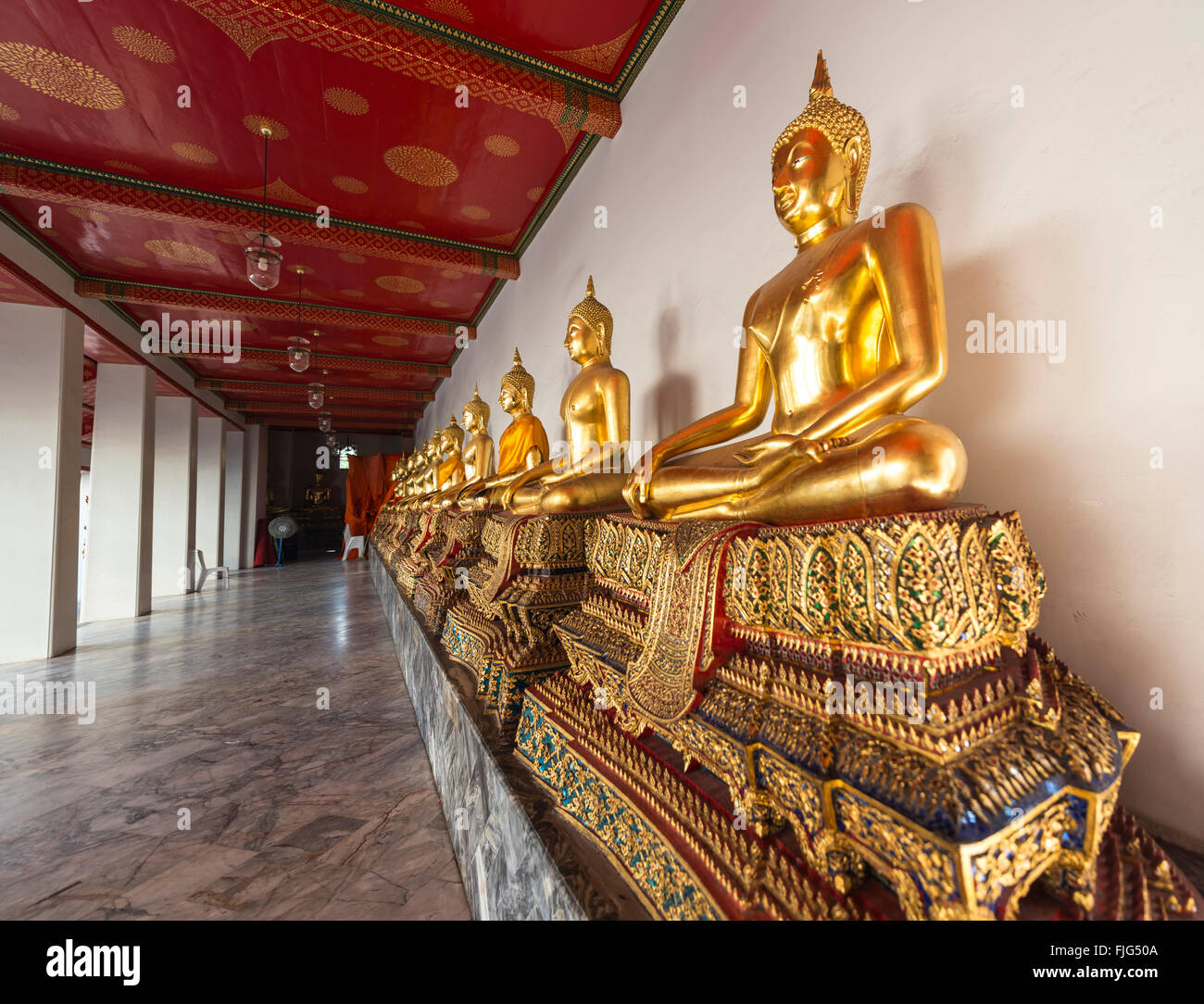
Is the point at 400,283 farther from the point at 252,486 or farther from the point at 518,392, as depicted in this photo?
the point at 252,486

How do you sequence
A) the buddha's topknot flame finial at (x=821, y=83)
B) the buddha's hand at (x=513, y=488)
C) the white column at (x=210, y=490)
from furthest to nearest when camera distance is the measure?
the white column at (x=210, y=490)
the buddha's hand at (x=513, y=488)
the buddha's topknot flame finial at (x=821, y=83)

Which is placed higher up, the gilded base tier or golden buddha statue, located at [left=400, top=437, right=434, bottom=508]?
golden buddha statue, located at [left=400, top=437, right=434, bottom=508]

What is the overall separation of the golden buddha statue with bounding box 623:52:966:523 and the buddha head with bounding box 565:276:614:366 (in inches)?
37.9

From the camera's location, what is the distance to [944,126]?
3.91 feet

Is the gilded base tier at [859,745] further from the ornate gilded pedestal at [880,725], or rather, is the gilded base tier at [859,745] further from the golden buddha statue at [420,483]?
the golden buddha statue at [420,483]

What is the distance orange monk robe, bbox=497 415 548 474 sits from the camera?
285cm

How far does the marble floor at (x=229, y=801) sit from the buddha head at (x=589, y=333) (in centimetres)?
173

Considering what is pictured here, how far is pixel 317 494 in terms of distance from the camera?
51.4ft

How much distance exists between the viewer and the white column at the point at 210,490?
931 centimetres

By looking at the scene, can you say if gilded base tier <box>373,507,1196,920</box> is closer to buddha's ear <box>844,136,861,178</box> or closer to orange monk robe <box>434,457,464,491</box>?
buddha's ear <box>844,136,861,178</box>

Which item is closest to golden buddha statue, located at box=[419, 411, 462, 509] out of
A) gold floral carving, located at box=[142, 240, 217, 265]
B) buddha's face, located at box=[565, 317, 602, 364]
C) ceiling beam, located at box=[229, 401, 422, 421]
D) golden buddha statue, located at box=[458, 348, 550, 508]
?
golden buddha statue, located at box=[458, 348, 550, 508]

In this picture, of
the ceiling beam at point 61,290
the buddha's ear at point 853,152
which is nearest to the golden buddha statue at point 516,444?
the buddha's ear at point 853,152

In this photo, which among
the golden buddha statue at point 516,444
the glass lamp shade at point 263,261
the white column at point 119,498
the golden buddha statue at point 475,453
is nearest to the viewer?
the golden buddha statue at point 516,444
